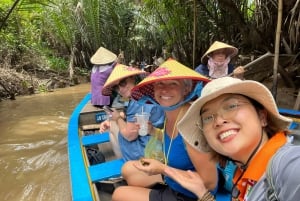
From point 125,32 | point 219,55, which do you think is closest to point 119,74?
point 219,55

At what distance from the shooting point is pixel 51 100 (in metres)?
9.70

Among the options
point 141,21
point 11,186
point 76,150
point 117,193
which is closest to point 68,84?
point 141,21

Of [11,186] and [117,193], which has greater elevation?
[117,193]

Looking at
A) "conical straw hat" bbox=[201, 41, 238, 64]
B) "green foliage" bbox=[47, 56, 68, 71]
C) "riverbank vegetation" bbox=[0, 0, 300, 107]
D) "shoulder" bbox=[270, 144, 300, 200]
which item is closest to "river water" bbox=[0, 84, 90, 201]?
"riverbank vegetation" bbox=[0, 0, 300, 107]

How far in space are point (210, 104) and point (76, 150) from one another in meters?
2.08

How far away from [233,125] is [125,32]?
50.4 feet

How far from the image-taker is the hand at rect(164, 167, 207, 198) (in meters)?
1.55

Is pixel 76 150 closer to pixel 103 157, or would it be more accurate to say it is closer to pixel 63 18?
pixel 103 157

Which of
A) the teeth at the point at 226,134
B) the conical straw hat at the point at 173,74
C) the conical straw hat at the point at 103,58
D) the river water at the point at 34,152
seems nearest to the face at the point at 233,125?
the teeth at the point at 226,134

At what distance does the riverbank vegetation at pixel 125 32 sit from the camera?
5711 millimetres

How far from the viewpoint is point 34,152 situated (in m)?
4.89

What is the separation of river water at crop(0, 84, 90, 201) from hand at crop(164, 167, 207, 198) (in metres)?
2.17

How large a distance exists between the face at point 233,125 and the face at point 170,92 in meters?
0.59

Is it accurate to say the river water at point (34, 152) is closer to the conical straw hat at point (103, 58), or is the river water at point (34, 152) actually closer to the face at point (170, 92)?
the conical straw hat at point (103, 58)
